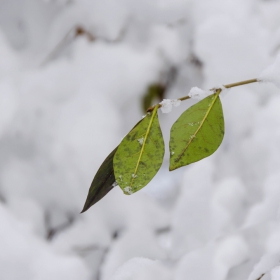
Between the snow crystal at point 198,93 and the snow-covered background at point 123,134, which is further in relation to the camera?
the snow-covered background at point 123,134

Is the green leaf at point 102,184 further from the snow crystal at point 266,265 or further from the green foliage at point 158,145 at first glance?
the snow crystal at point 266,265

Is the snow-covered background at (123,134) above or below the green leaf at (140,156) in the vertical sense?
below

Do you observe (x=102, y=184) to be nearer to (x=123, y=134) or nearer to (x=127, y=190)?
(x=127, y=190)

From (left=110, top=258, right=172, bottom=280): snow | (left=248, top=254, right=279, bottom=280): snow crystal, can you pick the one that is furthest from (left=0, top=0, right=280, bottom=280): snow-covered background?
(left=248, top=254, right=279, bottom=280): snow crystal

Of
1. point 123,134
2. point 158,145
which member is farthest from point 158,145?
point 123,134

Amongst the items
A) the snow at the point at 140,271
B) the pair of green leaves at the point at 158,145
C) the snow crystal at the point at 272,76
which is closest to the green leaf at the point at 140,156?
the pair of green leaves at the point at 158,145

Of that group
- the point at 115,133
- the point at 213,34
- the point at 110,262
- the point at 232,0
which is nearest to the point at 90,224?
the point at 110,262
